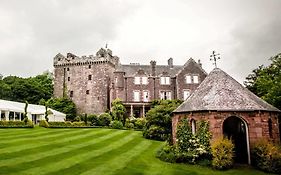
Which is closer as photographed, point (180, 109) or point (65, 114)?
point (180, 109)

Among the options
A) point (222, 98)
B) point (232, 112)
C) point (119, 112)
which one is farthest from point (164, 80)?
point (232, 112)

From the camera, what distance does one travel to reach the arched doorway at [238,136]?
19.6 m

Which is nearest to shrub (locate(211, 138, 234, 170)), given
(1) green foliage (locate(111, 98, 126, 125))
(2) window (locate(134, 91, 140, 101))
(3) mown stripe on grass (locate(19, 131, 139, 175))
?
(3) mown stripe on grass (locate(19, 131, 139, 175))

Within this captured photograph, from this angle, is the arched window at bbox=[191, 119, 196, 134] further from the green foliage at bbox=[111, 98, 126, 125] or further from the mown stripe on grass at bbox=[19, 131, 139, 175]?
the green foliage at bbox=[111, 98, 126, 125]

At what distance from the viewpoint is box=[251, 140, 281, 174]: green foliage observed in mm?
15852

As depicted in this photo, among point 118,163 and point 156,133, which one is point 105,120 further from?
point 118,163

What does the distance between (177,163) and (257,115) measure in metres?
6.05

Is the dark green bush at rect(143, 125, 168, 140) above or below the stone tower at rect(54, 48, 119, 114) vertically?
below

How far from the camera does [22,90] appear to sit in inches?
2598

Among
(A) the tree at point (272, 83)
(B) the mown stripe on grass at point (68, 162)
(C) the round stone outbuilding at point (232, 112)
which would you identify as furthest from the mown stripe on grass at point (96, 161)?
(A) the tree at point (272, 83)

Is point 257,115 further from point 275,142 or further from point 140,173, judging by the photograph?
point 140,173

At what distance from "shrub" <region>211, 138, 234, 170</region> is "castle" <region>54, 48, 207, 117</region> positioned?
32.4 metres

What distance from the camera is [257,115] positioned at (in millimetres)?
17953

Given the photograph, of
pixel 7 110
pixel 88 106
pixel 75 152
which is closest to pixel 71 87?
pixel 88 106
